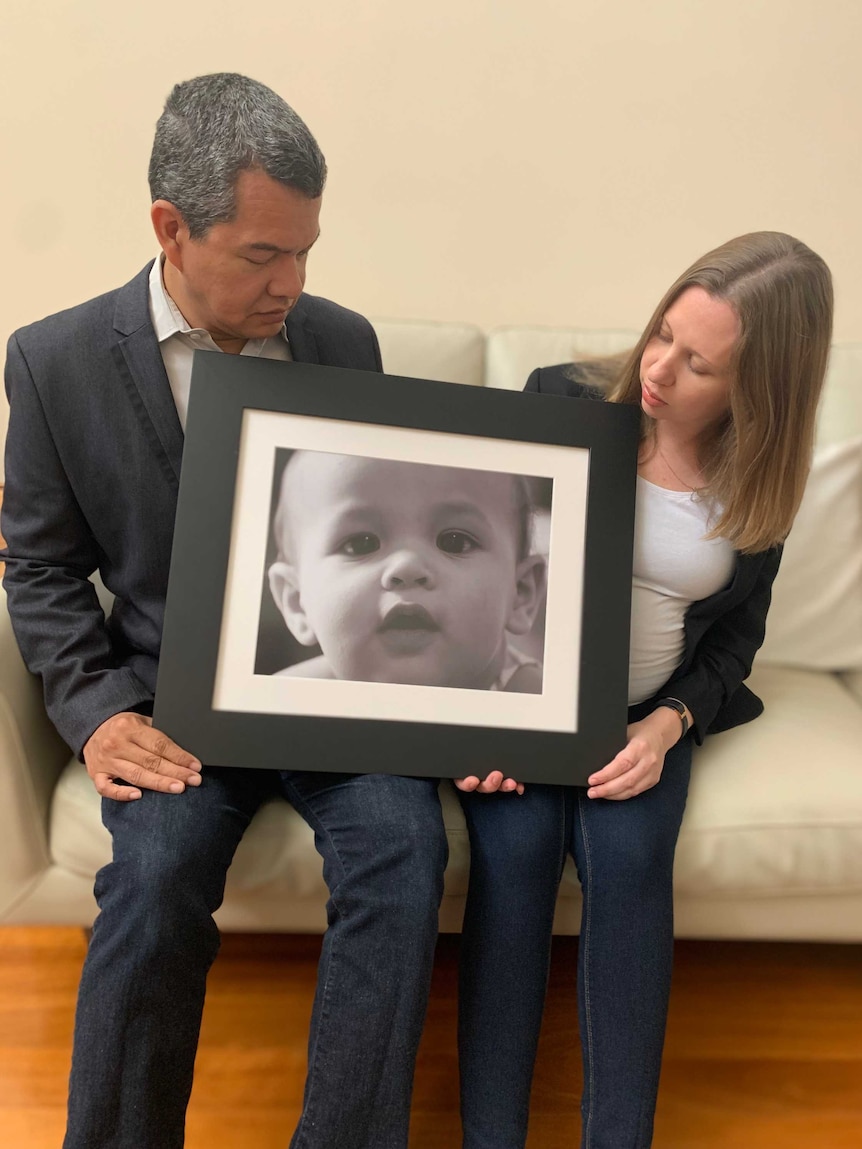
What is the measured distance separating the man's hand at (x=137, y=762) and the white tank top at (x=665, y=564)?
62 centimetres

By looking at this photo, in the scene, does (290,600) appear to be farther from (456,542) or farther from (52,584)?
(52,584)

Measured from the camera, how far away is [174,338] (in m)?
1.19

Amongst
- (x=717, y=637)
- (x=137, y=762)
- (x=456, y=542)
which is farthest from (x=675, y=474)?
(x=137, y=762)

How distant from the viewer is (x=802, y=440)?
127 cm

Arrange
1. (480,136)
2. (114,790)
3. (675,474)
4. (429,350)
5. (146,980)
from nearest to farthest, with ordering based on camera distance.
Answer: (146,980), (114,790), (675,474), (429,350), (480,136)

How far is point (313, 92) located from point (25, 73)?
54cm

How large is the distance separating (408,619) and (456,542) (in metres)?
0.11

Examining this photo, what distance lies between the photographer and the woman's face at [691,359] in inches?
45.8

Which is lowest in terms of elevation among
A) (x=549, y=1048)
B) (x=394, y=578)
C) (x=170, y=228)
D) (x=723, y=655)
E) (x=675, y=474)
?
(x=549, y=1048)

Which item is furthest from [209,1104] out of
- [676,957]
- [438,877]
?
[676,957]

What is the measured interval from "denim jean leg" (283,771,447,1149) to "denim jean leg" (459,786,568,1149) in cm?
8

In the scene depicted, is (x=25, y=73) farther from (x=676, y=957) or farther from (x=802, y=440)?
(x=676, y=957)

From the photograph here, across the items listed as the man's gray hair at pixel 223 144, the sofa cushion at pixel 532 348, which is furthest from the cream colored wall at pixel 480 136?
the man's gray hair at pixel 223 144

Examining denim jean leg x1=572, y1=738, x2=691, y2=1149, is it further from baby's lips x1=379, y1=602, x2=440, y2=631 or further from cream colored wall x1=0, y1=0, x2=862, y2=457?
cream colored wall x1=0, y1=0, x2=862, y2=457
